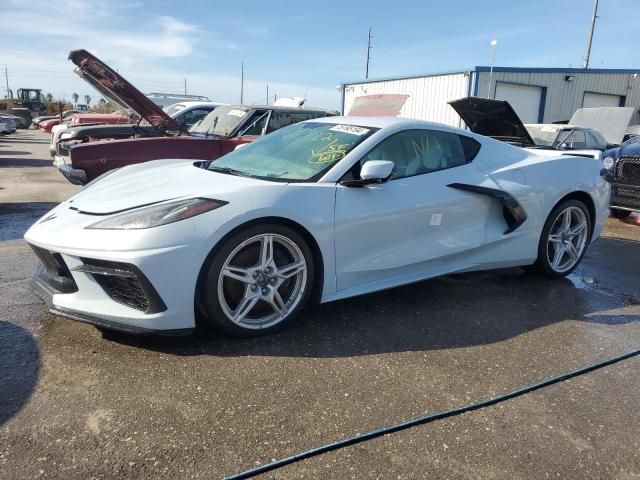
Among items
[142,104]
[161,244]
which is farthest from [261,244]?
[142,104]

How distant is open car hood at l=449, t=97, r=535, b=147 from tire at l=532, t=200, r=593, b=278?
2268 millimetres

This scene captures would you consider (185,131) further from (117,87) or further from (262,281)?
(262,281)

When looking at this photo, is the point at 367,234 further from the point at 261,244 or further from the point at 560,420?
the point at 560,420

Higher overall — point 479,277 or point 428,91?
point 428,91

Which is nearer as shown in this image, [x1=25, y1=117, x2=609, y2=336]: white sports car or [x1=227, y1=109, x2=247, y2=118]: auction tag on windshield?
[x1=25, y1=117, x2=609, y2=336]: white sports car

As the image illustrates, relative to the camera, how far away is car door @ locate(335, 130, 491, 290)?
3.26 m

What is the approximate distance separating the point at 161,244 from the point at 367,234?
1284 millimetres

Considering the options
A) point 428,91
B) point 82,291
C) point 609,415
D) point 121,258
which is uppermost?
point 428,91

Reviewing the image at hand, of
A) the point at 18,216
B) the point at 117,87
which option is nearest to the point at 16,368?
the point at 18,216

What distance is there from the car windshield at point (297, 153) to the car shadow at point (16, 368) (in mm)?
Result: 1594

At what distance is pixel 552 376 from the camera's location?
2.81m

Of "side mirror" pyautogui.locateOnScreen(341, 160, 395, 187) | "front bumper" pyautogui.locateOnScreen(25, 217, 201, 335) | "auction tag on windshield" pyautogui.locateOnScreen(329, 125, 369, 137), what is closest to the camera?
"front bumper" pyautogui.locateOnScreen(25, 217, 201, 335)

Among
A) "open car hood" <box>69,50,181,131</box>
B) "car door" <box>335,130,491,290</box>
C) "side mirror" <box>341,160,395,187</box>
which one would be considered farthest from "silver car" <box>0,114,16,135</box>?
"side mirror" <box>341,160,395,187</box>

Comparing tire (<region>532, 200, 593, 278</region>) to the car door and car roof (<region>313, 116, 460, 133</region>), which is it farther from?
car roof (<region>313, 116, 460, 133</region>)
